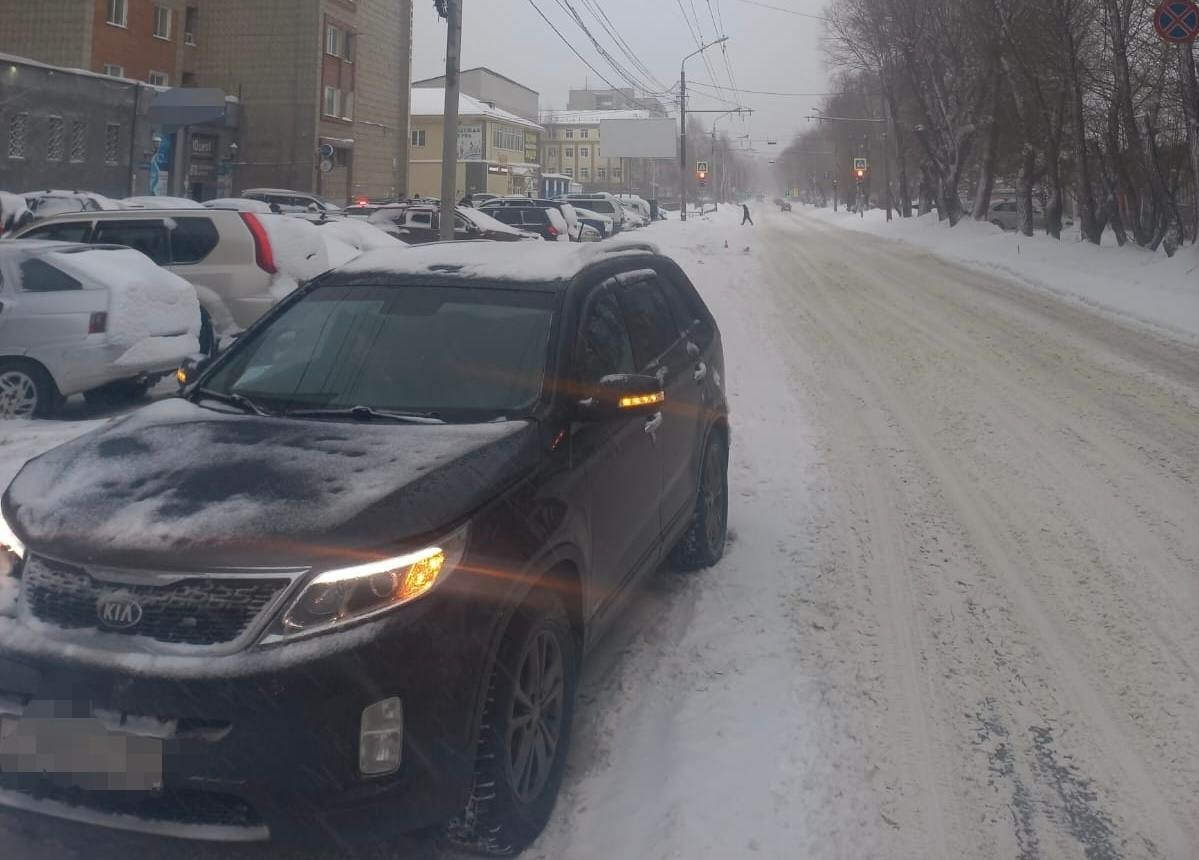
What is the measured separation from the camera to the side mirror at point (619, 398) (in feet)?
13.2

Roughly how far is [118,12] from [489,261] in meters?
44.4

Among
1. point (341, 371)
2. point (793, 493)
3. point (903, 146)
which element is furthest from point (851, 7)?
point (341, 371)

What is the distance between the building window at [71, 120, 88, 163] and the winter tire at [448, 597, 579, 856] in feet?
127

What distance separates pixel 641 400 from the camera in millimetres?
4156

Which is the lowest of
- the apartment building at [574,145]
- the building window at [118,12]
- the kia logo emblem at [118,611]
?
the kia logo emblem at [118,611]

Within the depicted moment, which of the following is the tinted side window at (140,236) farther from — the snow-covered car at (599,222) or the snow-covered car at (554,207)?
the snow-covered car at (599,222)

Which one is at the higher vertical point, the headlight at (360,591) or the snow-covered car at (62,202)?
the snow-covered car at (62,202)

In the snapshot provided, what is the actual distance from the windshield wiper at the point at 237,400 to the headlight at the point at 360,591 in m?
1.26

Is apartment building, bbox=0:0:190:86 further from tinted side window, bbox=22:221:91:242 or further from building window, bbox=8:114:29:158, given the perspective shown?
tinted side window, bbox=22:221:91:242

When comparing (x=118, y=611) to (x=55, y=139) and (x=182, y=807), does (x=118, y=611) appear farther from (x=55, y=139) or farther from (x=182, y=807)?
(x=55, y=139)

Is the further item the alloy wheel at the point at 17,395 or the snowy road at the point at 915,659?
the alloy wheel at the point at 17,395

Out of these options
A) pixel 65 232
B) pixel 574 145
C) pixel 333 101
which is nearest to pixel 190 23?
pixel 333 101

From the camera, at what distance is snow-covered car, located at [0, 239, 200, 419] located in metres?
8.75

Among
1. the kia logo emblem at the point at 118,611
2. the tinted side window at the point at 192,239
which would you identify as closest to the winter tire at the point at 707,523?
the kia logo emblem at the point at 118,611
